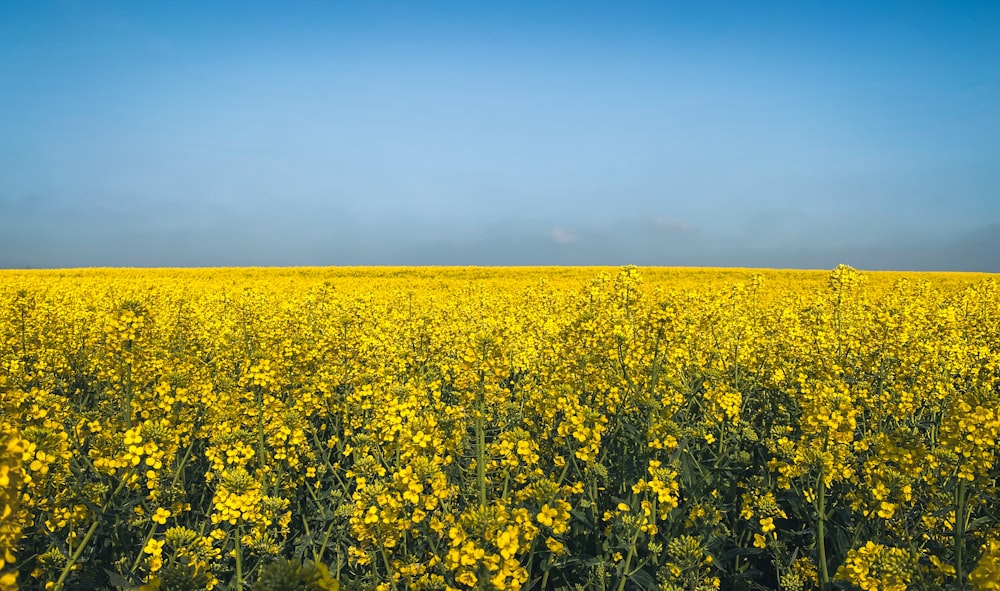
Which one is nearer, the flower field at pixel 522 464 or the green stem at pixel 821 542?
the flower field at pixel 522 464

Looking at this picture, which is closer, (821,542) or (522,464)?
(821,542)

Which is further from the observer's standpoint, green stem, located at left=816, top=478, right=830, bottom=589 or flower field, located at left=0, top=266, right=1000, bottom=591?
green stem, located at left=816, top=478, right=830, bottom=589

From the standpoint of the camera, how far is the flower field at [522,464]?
3.11 metres

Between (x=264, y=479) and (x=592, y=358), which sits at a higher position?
(x=592, y=358)

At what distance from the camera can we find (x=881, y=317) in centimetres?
680

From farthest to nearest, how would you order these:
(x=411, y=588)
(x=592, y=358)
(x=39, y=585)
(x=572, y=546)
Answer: (x=592, y=358)
(x=572, y=546)
(x=39, y=585)
(x=411, y=588)

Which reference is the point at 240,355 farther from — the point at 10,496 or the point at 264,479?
the point at 10,496

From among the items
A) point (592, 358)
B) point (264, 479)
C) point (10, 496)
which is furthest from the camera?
point (592, 358)

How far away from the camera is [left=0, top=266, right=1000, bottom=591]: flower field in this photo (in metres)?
3.11

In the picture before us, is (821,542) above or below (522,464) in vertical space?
below

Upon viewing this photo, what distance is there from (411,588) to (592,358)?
9.36ft

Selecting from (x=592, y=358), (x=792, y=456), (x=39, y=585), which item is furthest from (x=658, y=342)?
(x=39, y=585)

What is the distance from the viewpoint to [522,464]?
13.4ft

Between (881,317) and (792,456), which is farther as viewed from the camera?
(881,317)
